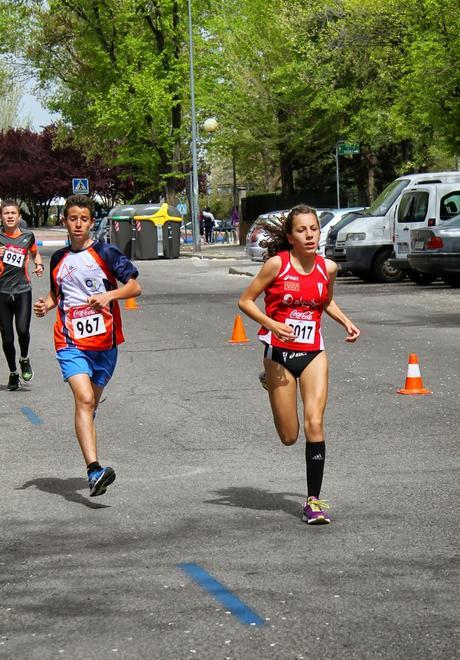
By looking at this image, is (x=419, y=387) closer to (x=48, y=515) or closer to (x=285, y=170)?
(x=48, y=515)

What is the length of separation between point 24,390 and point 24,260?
1310 mm

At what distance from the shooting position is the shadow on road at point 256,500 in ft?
25.7

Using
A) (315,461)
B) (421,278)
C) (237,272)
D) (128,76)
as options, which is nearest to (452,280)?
(421,278)

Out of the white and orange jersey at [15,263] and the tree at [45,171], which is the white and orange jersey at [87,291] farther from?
the tree at [45,171]

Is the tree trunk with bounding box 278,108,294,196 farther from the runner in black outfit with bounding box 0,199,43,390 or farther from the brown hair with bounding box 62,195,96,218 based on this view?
the brown hair with bounding box 62,195,96,218

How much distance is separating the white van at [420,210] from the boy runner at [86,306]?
19.7 m

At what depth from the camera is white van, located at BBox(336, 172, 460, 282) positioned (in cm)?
2970

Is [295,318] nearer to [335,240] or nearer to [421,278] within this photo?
[421,278]

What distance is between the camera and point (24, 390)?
14.2 metres

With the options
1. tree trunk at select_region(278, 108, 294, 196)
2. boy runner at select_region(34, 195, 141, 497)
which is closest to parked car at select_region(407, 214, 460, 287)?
boy runner at select_region(34, 195, 141, 497)

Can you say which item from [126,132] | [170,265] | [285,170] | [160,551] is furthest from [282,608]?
[126,132]

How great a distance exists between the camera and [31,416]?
1215 cm

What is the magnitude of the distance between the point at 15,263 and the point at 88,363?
6052 millimetres

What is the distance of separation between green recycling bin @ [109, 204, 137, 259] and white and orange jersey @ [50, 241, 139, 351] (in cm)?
4210
